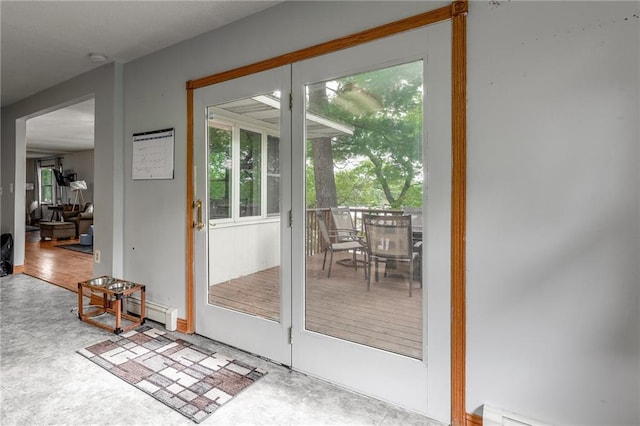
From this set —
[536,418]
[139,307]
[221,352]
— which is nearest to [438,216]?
[536,418]

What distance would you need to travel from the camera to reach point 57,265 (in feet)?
17.0

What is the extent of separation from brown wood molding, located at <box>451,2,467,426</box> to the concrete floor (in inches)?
9.2

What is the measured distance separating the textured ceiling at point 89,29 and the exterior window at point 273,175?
924mm

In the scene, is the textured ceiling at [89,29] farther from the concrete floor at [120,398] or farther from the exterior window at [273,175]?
the concrete floor at [120,398]

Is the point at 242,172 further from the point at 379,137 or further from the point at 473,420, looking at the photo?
the point at 473,420

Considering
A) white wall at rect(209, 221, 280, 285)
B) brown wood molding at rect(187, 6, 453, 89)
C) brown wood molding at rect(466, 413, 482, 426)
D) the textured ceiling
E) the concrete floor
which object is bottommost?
the concrete floor

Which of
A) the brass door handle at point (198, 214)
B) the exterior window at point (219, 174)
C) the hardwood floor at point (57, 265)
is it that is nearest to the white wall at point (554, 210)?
the exterior window at point (219, 174)

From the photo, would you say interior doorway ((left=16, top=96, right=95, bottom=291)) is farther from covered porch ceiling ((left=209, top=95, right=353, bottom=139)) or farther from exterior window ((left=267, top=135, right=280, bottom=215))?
exterior window ((left=267, top=135, right=280, bottom=215))

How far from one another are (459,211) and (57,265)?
6082 millimetres

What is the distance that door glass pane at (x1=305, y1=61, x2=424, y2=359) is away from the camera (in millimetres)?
1773

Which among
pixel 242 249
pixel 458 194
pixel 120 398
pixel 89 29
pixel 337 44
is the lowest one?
pixel 120 398

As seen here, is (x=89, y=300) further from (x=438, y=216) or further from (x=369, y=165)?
(x=438, y=216)

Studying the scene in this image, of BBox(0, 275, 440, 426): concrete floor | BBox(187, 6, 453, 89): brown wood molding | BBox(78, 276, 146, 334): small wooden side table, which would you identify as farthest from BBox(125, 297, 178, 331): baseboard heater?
BBox(187, 6, 453, 89): brown wood molding

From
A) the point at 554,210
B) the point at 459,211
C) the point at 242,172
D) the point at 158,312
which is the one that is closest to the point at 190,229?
the point at 242,172
